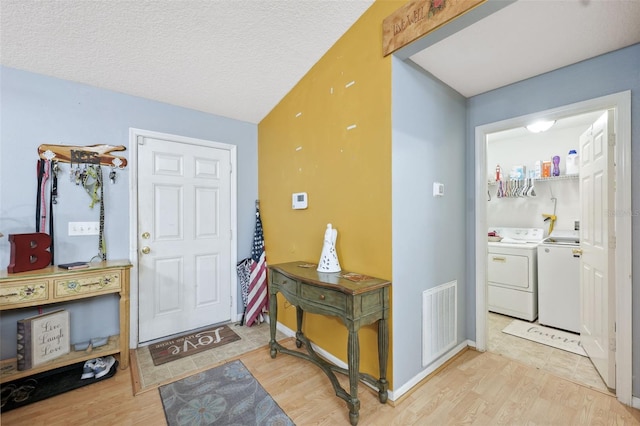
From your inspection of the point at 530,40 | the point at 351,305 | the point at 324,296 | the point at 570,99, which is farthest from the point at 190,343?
the point at 570,99

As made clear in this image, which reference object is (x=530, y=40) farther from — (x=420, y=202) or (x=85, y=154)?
(x=85, y=154)

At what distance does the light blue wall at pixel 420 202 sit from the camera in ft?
5.98

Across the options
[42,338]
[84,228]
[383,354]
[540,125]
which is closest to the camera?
[383,354]

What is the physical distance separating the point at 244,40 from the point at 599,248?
320 cm

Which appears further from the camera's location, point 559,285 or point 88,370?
point 559,285

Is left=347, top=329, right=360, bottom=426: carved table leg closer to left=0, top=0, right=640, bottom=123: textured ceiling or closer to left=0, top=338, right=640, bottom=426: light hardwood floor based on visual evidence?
→ left=0, top=338, right=640, bottom=426: light hardwood floor

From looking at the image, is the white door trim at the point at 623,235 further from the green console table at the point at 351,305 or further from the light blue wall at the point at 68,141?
the light blue wall at the point at 68,141

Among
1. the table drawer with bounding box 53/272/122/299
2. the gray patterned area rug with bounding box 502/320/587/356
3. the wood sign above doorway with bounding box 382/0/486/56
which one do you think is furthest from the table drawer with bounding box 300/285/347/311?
the gray patterned area rug with bounding box 502/320/587/356

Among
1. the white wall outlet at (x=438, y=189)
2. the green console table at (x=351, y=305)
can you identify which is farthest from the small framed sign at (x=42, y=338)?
the white wall outlet at (x=438, y=189)

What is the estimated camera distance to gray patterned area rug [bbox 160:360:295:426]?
1636 mm

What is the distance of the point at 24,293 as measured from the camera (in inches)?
70.9

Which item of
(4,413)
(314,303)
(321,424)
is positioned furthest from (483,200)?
(4,413)

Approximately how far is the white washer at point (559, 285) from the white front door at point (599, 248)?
1.39ft

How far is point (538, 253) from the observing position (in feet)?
9.82
